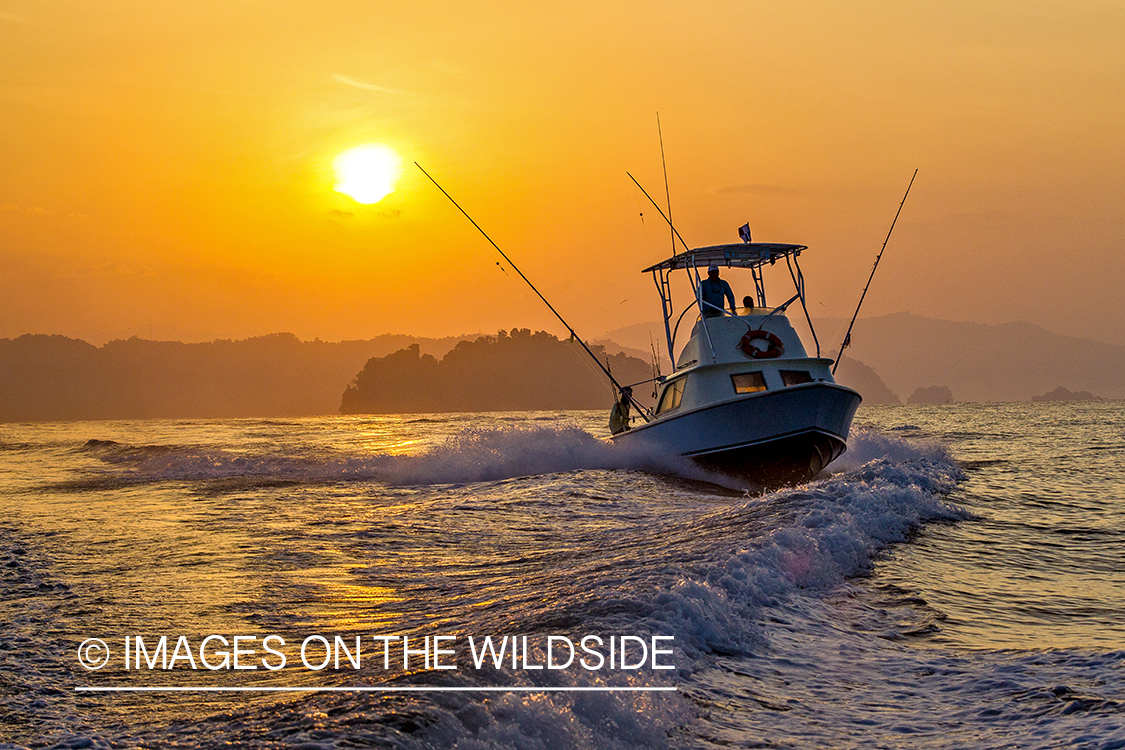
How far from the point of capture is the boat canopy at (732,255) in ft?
59.0

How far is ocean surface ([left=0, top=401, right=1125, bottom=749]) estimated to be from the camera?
4371 millimetres

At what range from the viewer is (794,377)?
16.8 metres

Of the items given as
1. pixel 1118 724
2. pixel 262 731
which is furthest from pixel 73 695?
pixel 1118 724

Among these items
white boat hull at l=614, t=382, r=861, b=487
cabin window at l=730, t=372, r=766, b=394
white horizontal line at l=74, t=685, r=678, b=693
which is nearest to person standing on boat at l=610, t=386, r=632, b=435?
white boat hull at l=614, t=382, r=861, b=487

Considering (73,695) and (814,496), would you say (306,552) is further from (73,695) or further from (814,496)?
(814,496)

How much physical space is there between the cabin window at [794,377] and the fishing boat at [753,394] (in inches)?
0.8

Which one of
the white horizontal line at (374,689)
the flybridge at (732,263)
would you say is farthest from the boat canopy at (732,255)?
the white horizontal line at (374,689)

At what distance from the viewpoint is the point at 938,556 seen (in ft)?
31.8

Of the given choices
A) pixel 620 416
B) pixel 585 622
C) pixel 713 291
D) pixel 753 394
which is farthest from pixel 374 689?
pixel 620 416

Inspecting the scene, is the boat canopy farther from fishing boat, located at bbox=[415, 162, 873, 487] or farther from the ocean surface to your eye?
the ocean surface

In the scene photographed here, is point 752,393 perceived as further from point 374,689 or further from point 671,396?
point 374,689

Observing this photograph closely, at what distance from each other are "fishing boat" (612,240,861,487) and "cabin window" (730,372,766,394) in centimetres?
2

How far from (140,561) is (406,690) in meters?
6.46

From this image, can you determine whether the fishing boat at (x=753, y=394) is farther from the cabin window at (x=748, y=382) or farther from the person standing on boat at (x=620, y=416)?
the person standing on boat at (x=620, y=416)
